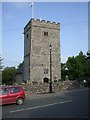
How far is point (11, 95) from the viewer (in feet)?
63.5

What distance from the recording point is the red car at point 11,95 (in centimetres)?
1888

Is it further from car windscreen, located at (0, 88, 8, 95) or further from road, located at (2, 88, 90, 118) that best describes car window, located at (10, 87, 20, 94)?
road, located at (2, 88, 90, 118)

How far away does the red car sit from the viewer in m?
18.9

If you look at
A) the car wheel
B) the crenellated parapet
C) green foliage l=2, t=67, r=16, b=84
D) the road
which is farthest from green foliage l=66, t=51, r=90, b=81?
the road

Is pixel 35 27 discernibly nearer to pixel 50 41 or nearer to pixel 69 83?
pixel 50 41

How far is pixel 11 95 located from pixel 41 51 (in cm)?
4235

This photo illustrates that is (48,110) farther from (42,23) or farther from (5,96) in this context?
(42,23)

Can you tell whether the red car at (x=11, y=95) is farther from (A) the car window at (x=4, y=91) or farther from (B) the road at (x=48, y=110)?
(B) the road at (x=48, y=110)

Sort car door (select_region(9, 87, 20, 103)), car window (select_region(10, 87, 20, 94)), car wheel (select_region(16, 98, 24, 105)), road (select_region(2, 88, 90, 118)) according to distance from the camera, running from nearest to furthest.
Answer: road (select_region(2, 88, 90, 118))
car door (select_region(9, 87, 20, 103))
car window (select_region(10, 87, 20, 94))
car wheel (select_region(16, 98, 24, 105))

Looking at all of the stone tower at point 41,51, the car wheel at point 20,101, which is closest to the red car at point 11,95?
the car wheel at point 20,101

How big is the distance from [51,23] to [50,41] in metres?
4.54

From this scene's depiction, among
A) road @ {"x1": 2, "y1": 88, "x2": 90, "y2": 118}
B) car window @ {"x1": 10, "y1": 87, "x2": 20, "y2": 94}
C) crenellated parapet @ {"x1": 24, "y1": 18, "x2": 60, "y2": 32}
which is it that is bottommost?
road @ {"x1": 2, "y1": 88, "x2": 90, "y2": 118}

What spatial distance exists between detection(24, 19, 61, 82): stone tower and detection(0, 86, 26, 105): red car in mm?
38477

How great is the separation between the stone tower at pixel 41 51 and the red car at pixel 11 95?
38.5 m
